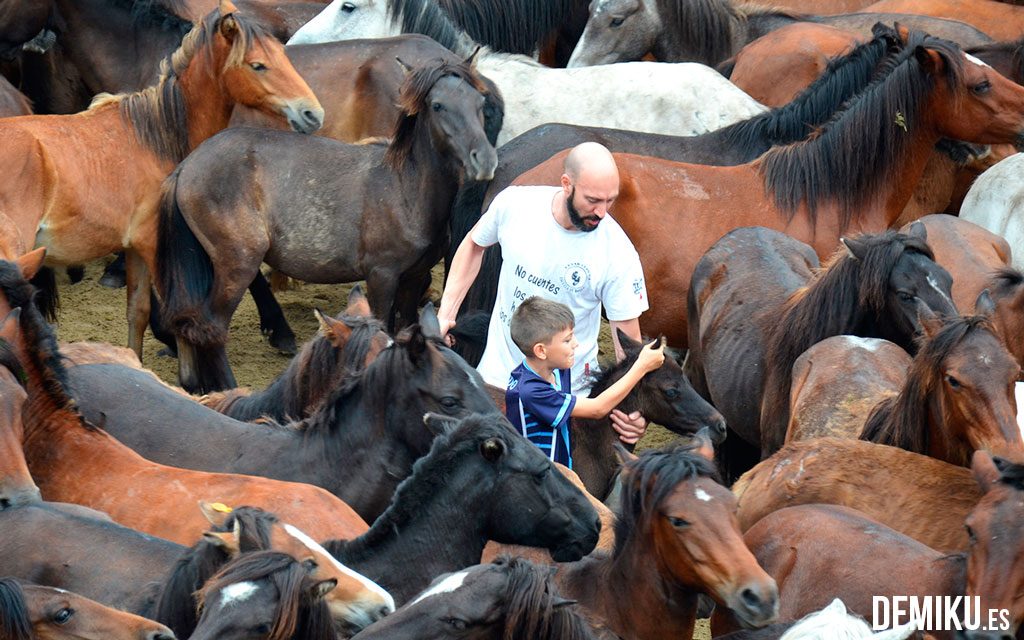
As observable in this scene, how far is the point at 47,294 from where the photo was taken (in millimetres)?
7617

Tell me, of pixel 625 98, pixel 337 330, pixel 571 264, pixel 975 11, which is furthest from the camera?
pixel 975 11

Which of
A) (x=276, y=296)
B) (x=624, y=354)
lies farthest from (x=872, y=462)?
(x=276, y=296)

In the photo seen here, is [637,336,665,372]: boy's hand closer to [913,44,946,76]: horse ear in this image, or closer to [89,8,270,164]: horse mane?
[913,44,946,76]: horse ear

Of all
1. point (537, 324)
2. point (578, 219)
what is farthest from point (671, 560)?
point (578, 219)

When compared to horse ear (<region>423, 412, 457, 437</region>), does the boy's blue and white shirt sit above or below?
below

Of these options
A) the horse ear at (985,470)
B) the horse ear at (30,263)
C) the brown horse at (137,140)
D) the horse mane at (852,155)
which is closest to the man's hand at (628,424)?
the horse ear at (985,470)

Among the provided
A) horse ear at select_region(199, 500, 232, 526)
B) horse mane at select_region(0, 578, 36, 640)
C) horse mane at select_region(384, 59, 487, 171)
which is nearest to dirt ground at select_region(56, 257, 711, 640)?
horse mane at select_region(384, 59, 487, 171)

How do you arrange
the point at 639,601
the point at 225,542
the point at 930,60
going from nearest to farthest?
the point at 225,542 → the point at 639,601 → the point at 930,60

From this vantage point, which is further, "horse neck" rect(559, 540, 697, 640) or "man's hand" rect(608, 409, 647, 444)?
"man's hand" rect(608, 409, 647, 444)

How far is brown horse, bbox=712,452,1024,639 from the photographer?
398cm

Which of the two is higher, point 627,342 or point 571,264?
point 571,264

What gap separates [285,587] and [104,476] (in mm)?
1743

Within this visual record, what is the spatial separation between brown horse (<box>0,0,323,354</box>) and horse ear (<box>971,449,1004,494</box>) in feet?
15.2

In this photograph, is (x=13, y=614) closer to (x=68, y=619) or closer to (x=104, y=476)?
(x=68, y=619)
